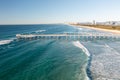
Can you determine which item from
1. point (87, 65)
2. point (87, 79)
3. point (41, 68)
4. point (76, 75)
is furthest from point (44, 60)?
point (87, 79)

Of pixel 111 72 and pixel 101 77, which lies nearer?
pixel 101 77

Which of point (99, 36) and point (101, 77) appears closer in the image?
point (101, 77)

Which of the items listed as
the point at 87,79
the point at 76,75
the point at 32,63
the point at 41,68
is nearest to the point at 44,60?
the point at 32,63

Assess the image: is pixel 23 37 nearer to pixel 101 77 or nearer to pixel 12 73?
pixel 12 73

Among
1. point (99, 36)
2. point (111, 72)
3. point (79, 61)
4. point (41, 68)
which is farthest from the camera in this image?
point (99, 36)

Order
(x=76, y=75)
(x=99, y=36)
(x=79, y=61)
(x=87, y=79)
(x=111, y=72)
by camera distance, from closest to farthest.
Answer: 1. (x=87, y=79)
2. (x=76, y=75)
3. (x=111, y=72)
4. (x=79, y=61)
5. (x=99, y=36)

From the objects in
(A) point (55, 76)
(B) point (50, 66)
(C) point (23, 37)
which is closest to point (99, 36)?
(C) point (23, 37)

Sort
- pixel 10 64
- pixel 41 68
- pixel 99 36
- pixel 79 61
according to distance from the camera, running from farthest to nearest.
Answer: pixel 99 36 < pixel 79 61 < pixel 10 64 < pixel 41 68

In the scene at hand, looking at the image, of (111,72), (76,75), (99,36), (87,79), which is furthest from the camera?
(99,36)

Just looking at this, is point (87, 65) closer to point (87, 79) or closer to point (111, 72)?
point (111, 72)
